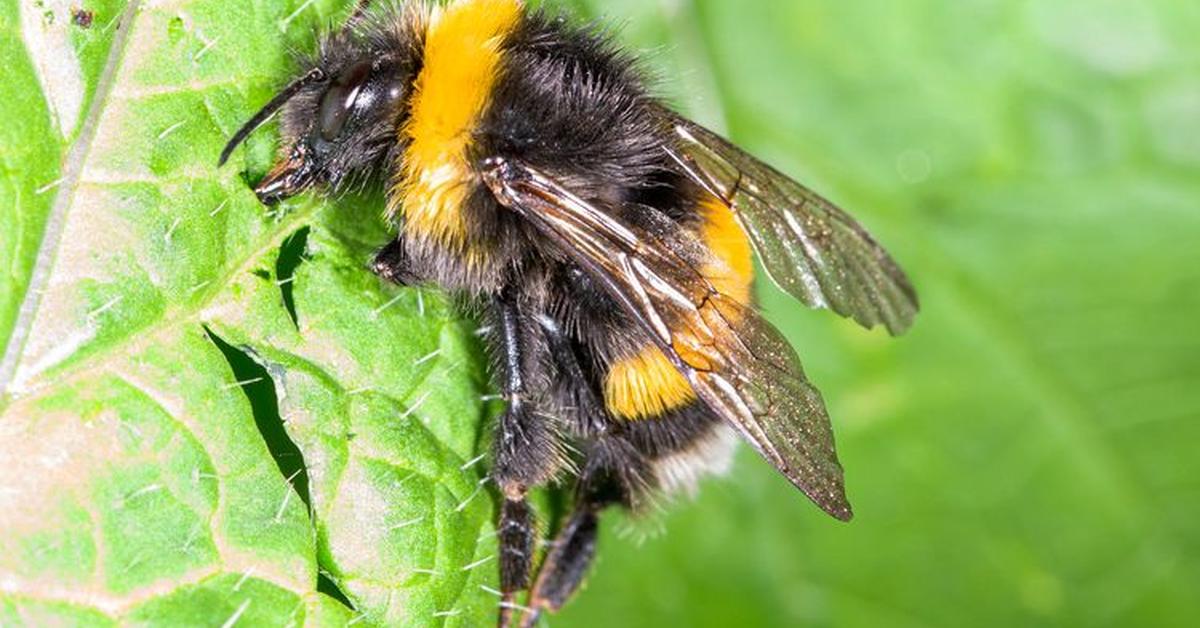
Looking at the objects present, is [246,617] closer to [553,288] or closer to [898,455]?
[553,288]

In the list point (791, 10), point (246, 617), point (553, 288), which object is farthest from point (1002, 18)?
point (246, 617)

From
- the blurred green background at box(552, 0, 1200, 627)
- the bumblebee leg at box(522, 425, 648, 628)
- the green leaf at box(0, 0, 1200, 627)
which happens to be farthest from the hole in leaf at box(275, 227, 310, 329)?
the blurred green background at box(552, 0, 1200, 627)

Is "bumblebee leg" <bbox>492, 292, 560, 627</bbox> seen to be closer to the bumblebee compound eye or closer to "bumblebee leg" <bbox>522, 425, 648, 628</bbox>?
"bumblebee leg" <bbox>522, 425, 648, 628</bbox>

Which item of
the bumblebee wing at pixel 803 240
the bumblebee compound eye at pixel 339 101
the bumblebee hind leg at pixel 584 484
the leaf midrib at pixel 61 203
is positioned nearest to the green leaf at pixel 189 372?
Result: the leaf midrib at pixel 61 203

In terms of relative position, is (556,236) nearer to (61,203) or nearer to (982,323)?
(61,203)

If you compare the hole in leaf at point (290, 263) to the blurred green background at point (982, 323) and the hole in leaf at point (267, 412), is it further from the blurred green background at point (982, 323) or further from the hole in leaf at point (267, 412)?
the blurred green background at point (982, 323)

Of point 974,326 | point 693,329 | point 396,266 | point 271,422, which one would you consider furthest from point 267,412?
point 974,326
